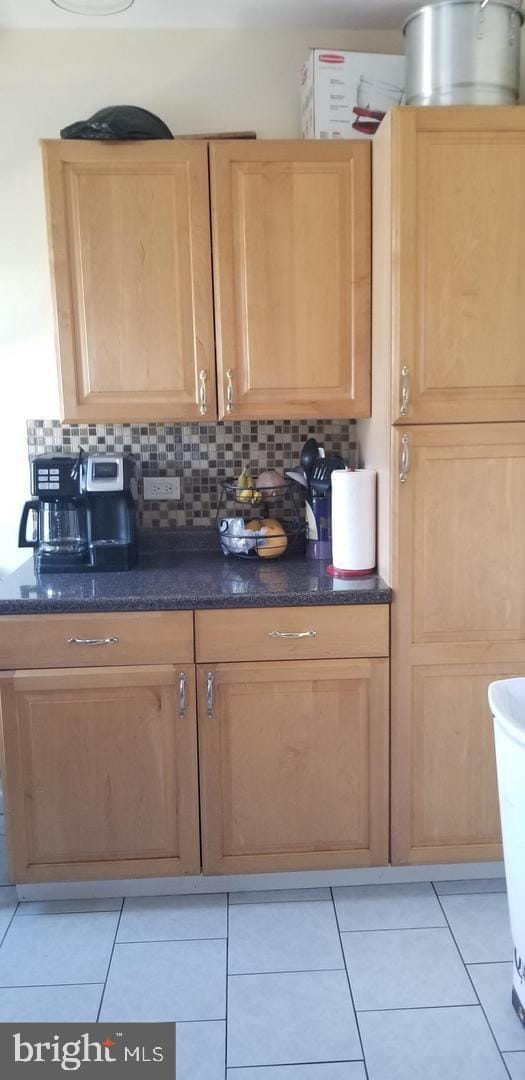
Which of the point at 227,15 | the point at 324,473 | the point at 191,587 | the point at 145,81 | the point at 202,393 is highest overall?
the point at 227,15

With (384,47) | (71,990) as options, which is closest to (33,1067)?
(71,990)

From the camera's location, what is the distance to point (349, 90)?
2418 mm

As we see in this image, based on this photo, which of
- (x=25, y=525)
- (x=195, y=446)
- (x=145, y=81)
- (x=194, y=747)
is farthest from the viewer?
(x=195, y=446)

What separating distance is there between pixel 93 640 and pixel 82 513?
0.44m

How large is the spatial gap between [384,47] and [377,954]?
259 centimetres

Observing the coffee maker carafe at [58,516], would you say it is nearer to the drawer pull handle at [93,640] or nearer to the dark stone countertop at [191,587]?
the dark stone countertop at [191,587]

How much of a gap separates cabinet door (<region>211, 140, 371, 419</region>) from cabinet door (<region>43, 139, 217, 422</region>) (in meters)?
0.06

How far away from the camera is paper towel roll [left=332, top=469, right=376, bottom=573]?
2.33 metres

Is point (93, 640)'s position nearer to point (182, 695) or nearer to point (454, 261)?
point (182, 695)

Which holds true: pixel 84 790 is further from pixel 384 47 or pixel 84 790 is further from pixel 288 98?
pixel 384 47

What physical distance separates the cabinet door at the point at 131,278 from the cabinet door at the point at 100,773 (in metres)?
0.77

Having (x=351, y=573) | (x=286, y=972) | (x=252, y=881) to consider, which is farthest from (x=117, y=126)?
(x=286, y=972)

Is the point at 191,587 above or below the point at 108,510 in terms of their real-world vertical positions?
below

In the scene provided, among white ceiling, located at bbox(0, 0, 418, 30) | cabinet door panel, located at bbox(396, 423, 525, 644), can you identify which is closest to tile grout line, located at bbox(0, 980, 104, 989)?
cabinet door panel, located at bbox(396, 423, 525, 644)
